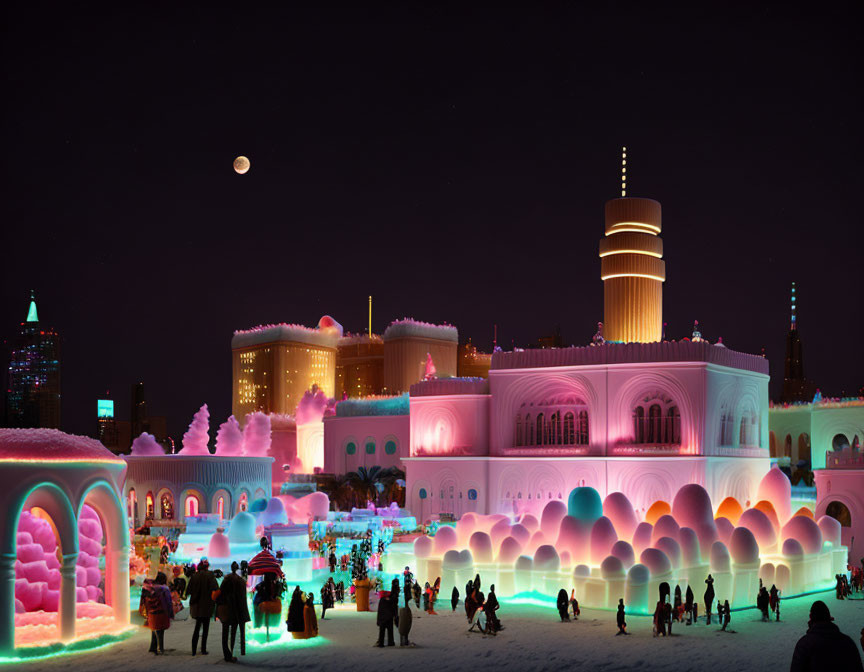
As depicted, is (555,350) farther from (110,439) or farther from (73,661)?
(110,439)

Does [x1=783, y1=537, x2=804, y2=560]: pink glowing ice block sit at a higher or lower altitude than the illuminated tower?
lower

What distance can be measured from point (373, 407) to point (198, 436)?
10.3m

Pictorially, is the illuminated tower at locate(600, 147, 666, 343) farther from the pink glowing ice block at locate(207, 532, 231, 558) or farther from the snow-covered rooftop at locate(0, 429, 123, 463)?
the snow-covered rooftop at locate(0, 429, 123, 463)

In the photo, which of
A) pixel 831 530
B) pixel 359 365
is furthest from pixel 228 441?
pixel 831 530

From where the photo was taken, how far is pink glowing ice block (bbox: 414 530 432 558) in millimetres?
27844

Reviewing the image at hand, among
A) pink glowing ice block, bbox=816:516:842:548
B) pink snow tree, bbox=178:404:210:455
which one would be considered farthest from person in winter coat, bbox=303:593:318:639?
pink snow tree, bbox=178:404:210:455

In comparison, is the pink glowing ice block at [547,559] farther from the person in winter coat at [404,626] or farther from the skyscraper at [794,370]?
the skyscraper at [794,370]

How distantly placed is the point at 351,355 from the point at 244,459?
79.9 feet

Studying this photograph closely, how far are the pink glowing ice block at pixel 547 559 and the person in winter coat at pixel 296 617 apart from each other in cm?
877

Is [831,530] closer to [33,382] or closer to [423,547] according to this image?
[423,547]

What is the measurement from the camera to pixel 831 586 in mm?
29328

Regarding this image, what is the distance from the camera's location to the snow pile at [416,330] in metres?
65.4

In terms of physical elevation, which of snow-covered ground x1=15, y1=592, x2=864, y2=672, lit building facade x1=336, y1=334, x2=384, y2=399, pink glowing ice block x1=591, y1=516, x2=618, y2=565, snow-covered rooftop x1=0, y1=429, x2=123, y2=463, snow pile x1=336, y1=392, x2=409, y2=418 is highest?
lit building facade x1=336, y1=334, x2=384, y2=399

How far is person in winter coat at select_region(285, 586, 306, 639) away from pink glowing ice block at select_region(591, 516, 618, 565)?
371 inches
